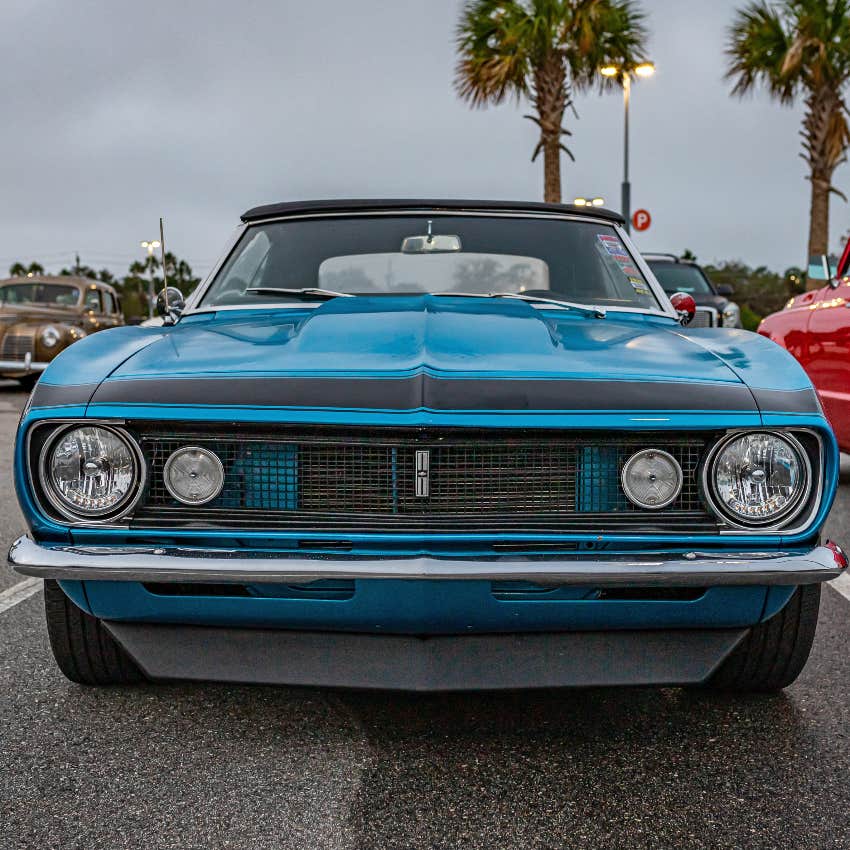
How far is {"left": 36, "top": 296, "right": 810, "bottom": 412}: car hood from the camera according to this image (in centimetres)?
234

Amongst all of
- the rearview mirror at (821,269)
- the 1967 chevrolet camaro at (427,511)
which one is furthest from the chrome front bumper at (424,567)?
the rearview mirror at (821,269)

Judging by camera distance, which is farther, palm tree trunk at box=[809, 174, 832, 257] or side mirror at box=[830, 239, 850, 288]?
palm tree trunk at box=[809, 174, 832, 257]

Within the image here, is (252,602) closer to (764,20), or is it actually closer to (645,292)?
(645,292)

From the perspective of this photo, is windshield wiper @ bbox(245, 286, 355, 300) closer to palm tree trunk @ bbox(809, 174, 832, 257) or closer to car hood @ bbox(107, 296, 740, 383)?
car hood @ bbox(107, 296, 740, 383)

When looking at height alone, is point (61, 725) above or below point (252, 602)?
below

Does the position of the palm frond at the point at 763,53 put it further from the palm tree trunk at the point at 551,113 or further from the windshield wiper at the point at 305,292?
the windshield wiper at the point at 305,292

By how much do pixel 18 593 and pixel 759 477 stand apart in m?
2.80

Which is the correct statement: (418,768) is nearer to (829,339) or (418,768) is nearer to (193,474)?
(193,474)

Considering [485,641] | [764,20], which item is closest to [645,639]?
[485,641]

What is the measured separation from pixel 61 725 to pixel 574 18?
19.9 meters

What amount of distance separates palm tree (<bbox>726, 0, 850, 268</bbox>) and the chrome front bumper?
21.3 meters

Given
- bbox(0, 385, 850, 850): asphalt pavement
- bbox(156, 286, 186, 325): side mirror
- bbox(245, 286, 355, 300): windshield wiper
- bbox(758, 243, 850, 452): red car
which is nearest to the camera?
bbox(0, 385, 850, 850): asphalt pavement

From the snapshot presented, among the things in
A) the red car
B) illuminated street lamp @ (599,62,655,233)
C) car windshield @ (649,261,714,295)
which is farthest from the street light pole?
the red car

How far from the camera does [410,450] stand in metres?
2.33
